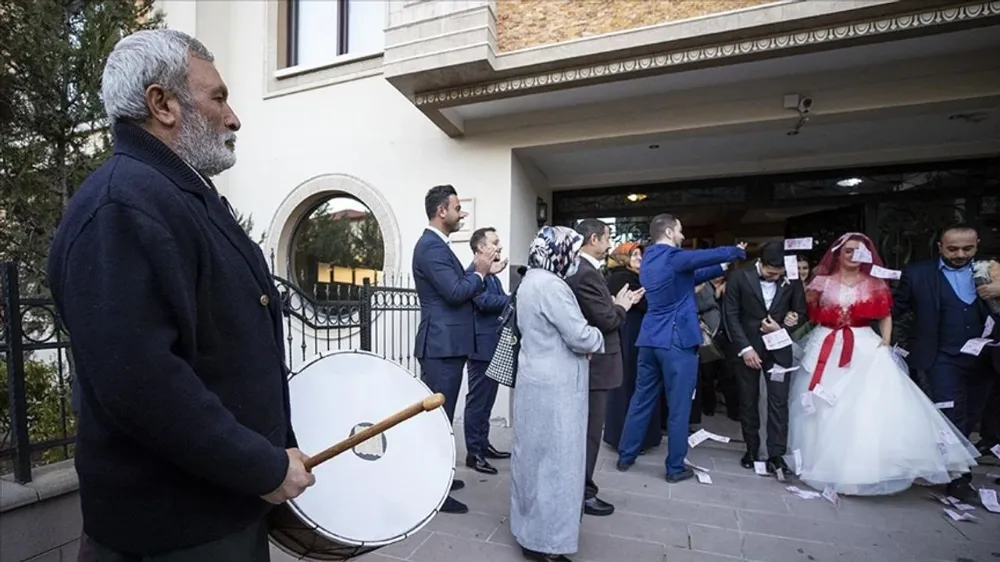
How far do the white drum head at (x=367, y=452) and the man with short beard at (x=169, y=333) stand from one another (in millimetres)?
199

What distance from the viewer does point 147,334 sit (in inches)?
35.9

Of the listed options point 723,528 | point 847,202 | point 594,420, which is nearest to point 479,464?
point 594,420

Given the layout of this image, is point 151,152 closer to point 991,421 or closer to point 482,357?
point 482,357

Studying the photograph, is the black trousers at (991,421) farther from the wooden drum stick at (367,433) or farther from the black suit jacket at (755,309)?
Result: the wooden drum stick at (367,433)

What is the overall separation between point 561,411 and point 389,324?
13.0 ft

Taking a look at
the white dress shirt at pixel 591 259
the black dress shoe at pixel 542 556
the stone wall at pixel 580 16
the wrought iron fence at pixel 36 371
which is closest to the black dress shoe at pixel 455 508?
the black dress shoe at pixel 542 556

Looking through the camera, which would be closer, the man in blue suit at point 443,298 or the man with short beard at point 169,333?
the man with short beard at point 169,333

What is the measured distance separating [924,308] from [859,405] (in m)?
0.95

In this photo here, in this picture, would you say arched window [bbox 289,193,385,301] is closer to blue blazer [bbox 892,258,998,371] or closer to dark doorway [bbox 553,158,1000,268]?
dark doorway [bbox 553,158,1000,268]

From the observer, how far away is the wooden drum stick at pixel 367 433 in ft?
3.76

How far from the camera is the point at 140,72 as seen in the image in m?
1.10

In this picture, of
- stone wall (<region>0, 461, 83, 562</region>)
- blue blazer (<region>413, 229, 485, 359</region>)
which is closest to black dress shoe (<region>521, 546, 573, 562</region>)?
blue blazer (<region>413, 229, 485, 359</region>)

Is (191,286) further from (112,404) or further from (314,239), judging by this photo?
(314,239)

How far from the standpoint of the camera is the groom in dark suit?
161 inches
